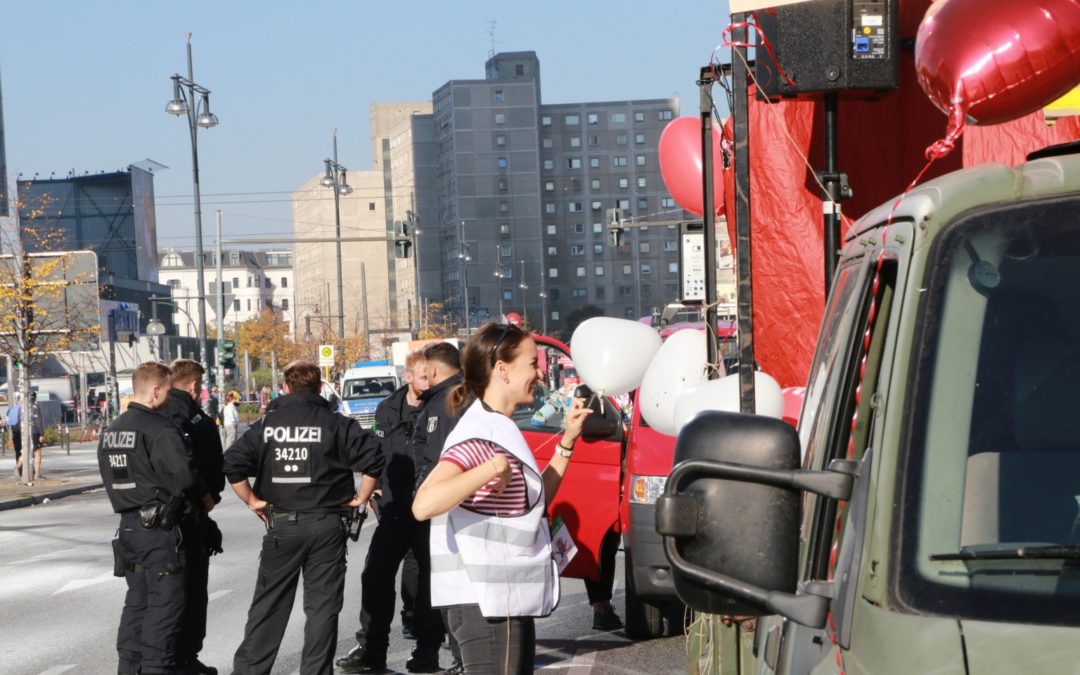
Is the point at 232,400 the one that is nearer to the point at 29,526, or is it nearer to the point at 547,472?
the point at 29,526

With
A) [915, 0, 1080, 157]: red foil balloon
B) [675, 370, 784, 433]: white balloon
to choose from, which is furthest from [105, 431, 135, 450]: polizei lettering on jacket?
[915, 0, 1080, 157]: red foil balloon

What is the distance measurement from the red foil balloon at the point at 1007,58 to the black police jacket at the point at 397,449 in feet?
18.1

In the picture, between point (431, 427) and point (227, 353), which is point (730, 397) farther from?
point (227, 353)

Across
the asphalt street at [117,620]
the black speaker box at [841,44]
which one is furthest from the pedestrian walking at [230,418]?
the black speaker box at [841,44]

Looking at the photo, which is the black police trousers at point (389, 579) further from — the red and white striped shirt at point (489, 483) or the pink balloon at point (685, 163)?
the red and white striped shirt at point (489, 483)

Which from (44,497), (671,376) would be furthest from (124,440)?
(44,497)

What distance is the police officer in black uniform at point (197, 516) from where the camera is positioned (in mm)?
8625

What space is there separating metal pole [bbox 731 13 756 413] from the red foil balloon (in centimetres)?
131

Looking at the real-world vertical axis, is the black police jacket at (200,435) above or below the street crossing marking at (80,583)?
above

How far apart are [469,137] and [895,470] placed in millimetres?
108348

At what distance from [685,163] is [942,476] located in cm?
598

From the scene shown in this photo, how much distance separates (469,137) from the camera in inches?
4299

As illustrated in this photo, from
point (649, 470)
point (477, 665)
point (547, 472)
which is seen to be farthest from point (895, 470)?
point (649, 470)

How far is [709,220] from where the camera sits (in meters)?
6.08
